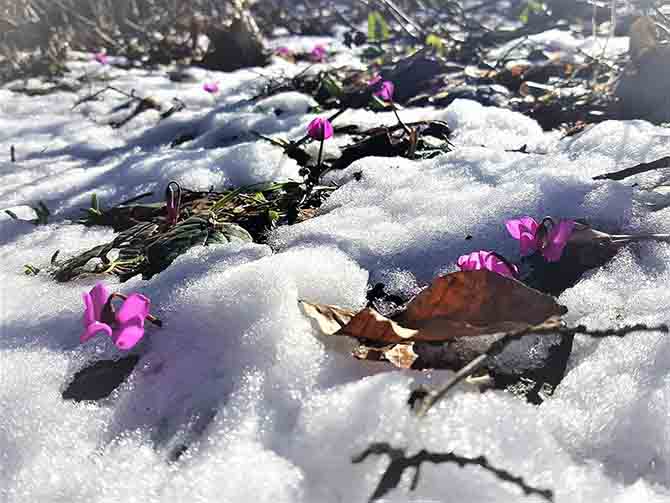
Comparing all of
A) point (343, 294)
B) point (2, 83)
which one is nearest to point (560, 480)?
point (343, 294)

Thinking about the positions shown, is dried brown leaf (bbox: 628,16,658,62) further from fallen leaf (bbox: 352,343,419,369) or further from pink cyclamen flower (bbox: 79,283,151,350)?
pink cyclamen flower (bbox: 79,283,151,350)

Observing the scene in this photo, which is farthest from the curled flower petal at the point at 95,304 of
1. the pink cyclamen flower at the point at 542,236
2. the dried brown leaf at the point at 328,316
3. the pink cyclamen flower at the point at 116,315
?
the pink cyclamen flower at the point at 542,236

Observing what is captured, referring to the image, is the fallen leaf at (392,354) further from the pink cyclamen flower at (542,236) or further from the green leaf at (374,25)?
the green leaf at (374,25)

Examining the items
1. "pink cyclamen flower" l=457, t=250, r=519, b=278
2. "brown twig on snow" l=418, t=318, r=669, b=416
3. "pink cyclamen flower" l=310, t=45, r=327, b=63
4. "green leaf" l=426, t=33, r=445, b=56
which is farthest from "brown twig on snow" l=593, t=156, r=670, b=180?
"pink cyclamen flower" l=310, t=45, r=327, b=63

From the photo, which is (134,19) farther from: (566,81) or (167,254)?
(167,254)

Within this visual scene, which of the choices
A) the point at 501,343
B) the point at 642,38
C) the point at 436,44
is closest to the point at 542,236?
the point at 501,343

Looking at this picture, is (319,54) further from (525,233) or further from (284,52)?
(525,233)
